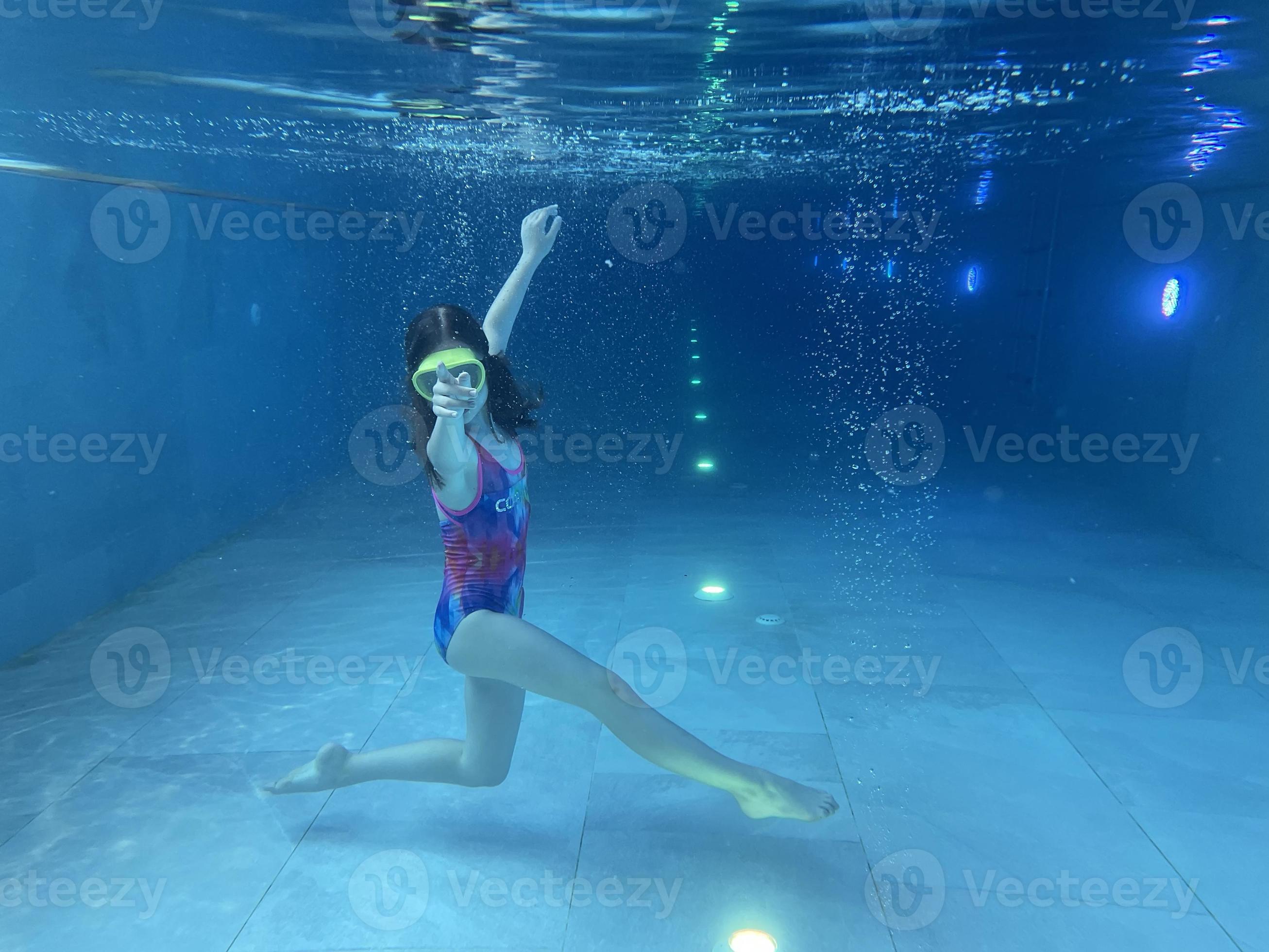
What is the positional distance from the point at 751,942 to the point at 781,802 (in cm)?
55

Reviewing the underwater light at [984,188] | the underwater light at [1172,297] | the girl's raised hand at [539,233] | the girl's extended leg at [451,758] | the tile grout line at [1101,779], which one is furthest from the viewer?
the underwater light at [984,188]

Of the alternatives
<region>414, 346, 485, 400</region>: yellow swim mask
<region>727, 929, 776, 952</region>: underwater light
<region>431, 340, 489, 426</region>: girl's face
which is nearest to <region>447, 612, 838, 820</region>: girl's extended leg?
<region>727, 929, 776, 952</region>: underwater light

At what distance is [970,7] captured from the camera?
17.7 ft

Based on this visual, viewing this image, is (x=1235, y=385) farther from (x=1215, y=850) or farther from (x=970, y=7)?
(x=1215, y=850)

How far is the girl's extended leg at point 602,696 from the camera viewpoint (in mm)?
3064

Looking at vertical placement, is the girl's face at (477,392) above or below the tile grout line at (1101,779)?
above

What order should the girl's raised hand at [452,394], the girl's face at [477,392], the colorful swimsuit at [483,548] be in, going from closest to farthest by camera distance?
1. the girl's raised hand at [452,394]
2. the girl's face at [477,392]
3. the colorful swimsuit at [483,548]

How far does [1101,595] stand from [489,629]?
6178 millimetres

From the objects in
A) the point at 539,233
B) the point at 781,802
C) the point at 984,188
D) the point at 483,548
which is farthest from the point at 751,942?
the point at 984,188

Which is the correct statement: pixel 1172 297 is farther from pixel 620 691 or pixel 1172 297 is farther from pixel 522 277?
pixel 620 691

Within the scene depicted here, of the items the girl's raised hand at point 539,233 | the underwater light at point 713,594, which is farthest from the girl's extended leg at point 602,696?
the underwater light at point 713,594

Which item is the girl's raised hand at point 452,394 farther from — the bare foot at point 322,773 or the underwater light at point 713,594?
the underwater light at point 713,594

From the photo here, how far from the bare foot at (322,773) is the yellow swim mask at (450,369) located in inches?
73.3

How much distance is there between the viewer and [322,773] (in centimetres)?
372
